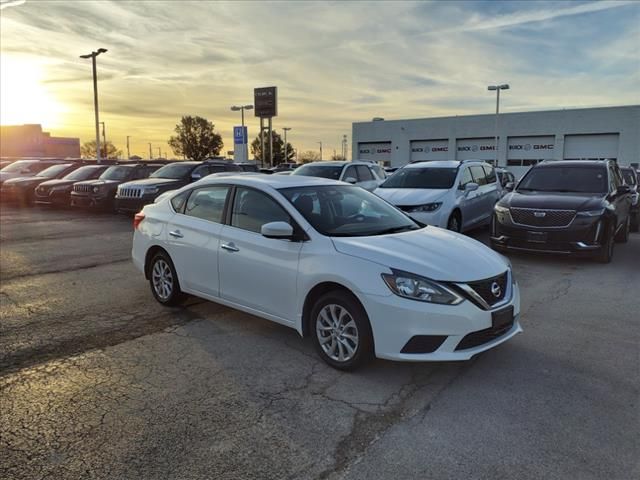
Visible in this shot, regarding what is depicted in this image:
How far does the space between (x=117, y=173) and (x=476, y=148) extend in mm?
45170

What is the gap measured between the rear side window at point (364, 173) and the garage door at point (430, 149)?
43578 millimetres

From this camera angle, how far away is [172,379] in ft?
13.3

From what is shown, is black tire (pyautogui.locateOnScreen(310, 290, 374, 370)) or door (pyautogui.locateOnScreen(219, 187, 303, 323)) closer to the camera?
black tire (pyautogui.locateOnScreen(310, 290, 374, 370))

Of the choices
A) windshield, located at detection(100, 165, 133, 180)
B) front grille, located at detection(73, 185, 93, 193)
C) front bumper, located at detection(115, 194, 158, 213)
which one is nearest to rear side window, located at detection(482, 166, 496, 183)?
front bumper, located at detection(115, 194, 158, 213)

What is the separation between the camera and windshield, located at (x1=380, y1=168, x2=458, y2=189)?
10948 mm

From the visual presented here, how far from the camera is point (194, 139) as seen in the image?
70.2 meters

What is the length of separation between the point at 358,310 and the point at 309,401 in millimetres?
768

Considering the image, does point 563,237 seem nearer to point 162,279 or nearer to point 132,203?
point 162,279

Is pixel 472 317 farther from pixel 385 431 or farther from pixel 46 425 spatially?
pixel 46 425

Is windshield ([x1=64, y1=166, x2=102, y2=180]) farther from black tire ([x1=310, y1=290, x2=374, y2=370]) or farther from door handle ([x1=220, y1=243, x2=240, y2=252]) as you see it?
black tire ([x1=310, y1=290, x2=374, y2=370])

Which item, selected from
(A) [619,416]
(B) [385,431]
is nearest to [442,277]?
(B) [385,431]

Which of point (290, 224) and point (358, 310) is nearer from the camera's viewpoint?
point (358, 310)

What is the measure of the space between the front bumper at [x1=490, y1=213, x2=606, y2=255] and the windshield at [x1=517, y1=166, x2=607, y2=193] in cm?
127

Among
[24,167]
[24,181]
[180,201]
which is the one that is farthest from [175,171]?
[24,167]
